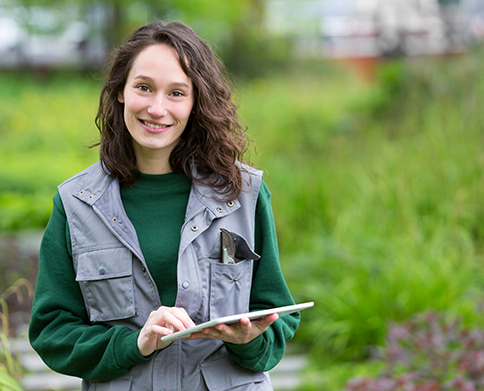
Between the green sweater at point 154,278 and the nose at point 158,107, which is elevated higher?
the nose at point 158,107

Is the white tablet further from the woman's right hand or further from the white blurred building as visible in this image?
the white blurred building

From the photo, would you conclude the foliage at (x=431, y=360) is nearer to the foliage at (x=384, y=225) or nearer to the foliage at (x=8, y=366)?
the foliage at (x=384, y=225)

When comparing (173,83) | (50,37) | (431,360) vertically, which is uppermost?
(173,83)

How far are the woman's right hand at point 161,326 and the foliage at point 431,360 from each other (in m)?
2.11

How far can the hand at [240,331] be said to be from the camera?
5.81ft

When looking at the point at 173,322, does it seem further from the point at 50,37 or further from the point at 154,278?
the point at 50,37

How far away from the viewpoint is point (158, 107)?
1986 mm

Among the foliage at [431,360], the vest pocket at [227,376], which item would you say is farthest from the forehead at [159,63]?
the foliage at [431,360]

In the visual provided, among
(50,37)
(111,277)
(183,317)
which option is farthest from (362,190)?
(50,37)

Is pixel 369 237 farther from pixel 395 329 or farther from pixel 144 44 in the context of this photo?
pixel 144 44

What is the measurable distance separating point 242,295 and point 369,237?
384 centimetres

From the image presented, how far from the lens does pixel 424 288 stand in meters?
4.93

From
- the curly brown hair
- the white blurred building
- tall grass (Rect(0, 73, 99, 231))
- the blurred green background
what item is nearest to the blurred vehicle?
tall grass (Rect(0, 73, 99, 231))

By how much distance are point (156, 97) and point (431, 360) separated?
2574 mm
